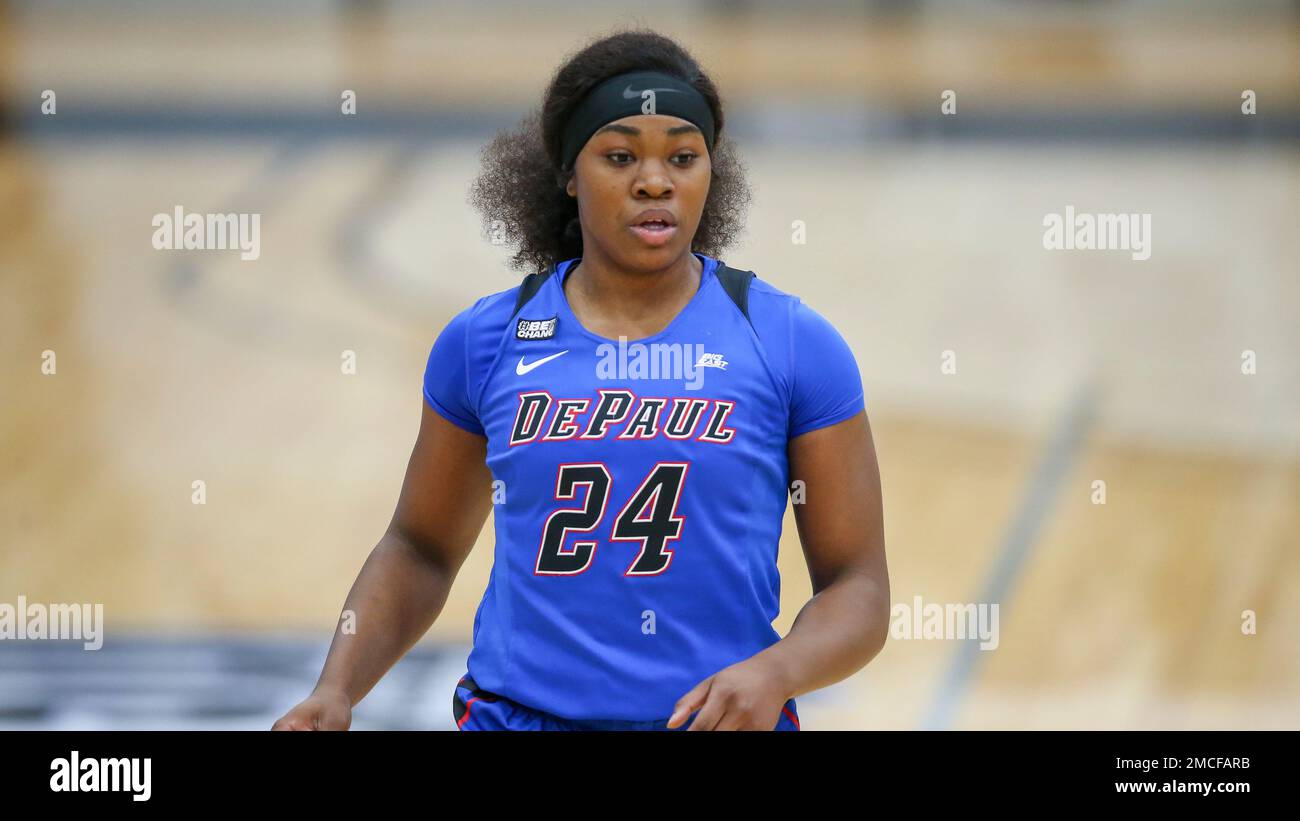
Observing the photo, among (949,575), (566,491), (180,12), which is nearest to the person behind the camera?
(566,491)

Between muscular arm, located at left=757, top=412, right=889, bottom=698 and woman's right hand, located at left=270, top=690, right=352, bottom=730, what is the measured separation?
499mm

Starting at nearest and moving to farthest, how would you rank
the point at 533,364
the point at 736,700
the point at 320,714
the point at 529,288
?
the point at 736,700
the point at 320,714
the point at 533,364
the point at 529,288

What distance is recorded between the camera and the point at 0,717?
14.2ft

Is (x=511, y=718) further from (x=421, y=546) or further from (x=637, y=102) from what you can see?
(x=637, y=102)

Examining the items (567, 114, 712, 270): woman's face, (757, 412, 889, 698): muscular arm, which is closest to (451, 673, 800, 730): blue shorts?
(757, 412, 889, 698): muscular arm

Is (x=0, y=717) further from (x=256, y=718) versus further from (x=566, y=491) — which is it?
(x=566, y=491)

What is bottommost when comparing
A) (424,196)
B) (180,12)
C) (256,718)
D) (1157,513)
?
(256,718)

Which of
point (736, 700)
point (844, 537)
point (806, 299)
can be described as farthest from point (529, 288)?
point (806, 299)

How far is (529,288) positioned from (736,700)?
23.9 inches

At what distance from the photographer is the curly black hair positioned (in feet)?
5.82

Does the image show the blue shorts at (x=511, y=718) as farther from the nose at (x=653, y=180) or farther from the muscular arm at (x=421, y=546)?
the nose at (x=653, y=180)

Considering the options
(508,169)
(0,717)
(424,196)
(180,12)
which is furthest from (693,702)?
(180,12)

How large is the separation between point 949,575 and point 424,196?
4.84 m

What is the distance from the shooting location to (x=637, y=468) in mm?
1609
